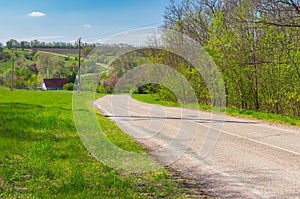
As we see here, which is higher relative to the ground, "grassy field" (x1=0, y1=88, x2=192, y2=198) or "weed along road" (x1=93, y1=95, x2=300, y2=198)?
"grassy field" (x1=0, y1=88, x2=192, y2=198)

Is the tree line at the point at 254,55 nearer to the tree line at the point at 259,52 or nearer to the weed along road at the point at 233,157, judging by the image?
the tree line at the point at 259,52

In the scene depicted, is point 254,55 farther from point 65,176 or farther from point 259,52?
point 65,176

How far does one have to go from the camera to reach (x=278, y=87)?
17.6 meters

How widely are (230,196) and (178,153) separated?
3.14 meters

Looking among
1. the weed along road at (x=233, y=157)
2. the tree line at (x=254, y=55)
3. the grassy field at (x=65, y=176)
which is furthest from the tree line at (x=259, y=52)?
the grassy field at (x=65, y=176)

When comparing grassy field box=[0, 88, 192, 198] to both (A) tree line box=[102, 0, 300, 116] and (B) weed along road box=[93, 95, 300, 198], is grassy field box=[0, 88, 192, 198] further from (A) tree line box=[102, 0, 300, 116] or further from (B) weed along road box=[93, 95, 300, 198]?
(A) tree line box=[102, 0, 300, 116]

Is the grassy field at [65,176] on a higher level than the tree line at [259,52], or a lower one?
lower

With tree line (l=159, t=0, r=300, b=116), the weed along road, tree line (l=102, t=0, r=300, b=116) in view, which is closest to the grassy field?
the weed along road

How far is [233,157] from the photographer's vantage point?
7.58 m

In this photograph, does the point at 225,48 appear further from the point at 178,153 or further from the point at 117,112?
the point at 178,153

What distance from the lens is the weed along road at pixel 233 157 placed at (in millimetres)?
5438

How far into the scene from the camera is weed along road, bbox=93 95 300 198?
5438 millimetres

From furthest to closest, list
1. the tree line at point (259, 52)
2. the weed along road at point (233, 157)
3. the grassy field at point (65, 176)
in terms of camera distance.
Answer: the tree line at point (259, 52) < the weed along road at point (233, 157) < the grassy field at point (65, 176)

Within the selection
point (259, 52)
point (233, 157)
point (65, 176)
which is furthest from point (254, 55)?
point (65, 176)
